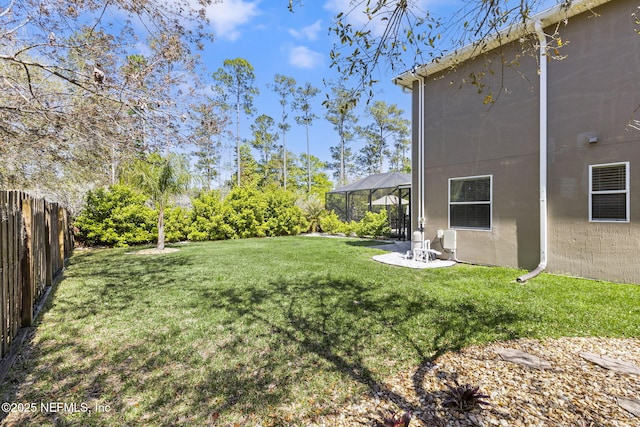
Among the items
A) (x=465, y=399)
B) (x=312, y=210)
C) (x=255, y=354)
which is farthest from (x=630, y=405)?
(x=312, y=210)

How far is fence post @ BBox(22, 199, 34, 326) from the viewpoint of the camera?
3551mm

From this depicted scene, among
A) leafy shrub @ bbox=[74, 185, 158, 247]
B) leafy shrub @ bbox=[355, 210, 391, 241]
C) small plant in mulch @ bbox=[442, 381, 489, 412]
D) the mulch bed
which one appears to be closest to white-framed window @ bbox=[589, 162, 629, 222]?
the mulch bed

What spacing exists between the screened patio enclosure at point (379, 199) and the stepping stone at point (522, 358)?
409 inches

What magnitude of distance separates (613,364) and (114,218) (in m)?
13.8

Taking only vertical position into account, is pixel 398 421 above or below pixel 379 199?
below

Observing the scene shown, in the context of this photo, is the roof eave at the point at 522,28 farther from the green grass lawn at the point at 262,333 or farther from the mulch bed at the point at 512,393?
the mulch bed at the point at 512,393

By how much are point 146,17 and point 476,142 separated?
701cm

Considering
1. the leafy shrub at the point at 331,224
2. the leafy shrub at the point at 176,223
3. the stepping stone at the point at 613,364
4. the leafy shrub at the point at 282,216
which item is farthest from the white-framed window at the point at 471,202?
the leafy shrub at the point at 176,223

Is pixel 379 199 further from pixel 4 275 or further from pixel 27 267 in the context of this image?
pixel 4 275

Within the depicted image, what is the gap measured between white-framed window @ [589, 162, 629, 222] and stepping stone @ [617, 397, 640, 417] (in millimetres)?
4541

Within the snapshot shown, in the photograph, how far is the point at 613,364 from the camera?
2625 mm

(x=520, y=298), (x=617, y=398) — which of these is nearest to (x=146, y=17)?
(x=617, y=398)

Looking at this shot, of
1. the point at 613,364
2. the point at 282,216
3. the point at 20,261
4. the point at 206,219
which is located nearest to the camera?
the point at 613,364

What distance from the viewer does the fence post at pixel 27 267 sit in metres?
3.55
